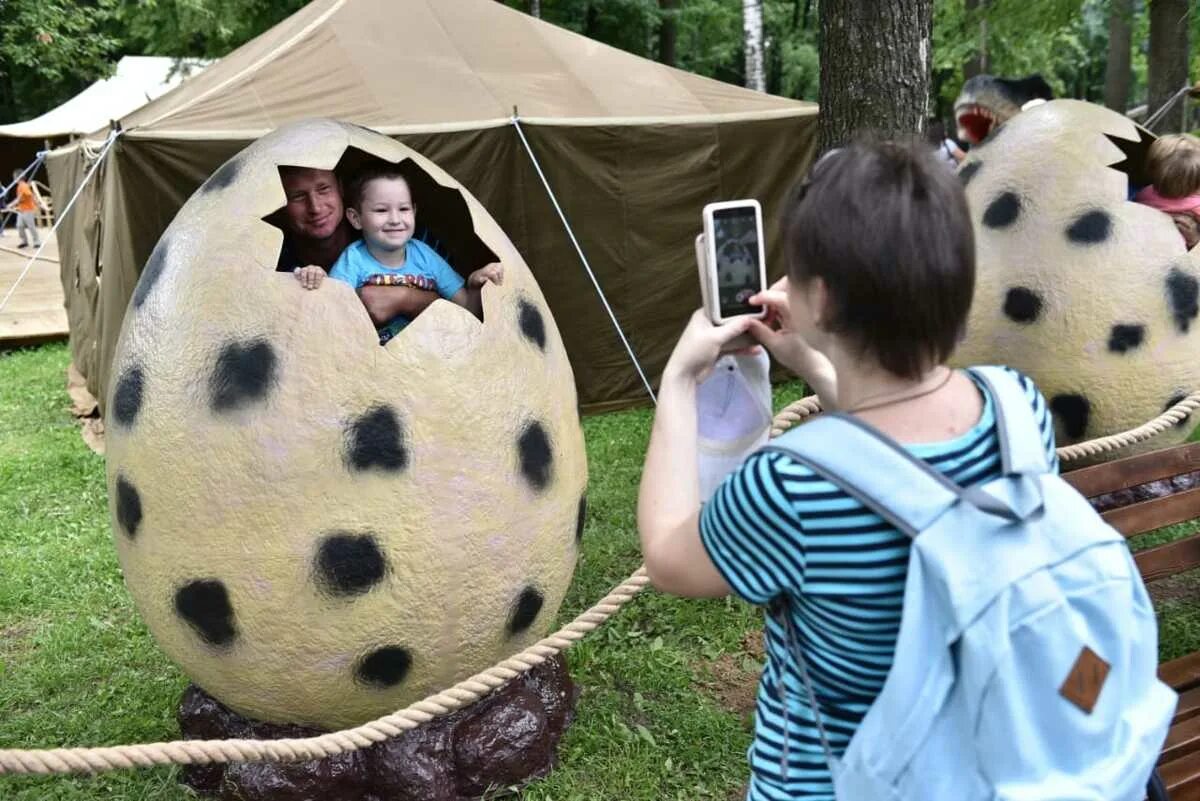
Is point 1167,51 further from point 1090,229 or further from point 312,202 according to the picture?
point 312,202

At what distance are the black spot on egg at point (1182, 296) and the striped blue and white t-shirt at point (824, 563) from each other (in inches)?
113

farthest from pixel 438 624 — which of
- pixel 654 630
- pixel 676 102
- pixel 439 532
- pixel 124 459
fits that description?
pixel 676 102

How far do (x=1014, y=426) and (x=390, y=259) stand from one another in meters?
2.35

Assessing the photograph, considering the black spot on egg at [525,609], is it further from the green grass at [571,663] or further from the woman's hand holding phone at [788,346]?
the woman's hand holding phone at [788,346]

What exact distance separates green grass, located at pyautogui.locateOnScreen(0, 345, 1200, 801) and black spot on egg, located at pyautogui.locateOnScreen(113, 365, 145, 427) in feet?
4.07

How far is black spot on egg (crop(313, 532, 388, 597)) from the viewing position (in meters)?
2.71

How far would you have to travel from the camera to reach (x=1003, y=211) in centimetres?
400

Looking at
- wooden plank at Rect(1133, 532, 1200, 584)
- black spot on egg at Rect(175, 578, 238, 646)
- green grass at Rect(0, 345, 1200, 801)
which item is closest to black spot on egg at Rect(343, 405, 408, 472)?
black spot on egg at Rect(175, 578, 238, 646)

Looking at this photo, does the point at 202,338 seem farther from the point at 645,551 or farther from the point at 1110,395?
the point at 1110,395

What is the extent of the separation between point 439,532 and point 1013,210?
253 centimetres

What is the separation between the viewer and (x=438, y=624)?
9.41 feet

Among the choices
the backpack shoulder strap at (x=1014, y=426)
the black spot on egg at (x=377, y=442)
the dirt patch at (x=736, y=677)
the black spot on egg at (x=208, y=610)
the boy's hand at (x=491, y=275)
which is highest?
the backpack shoulder strap at (x=1014, y=426)

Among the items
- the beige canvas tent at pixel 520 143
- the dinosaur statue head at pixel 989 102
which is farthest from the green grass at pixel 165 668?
the dinosaur statue head at pixel 989 102

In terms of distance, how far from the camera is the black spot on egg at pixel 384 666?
2818 millimetres
